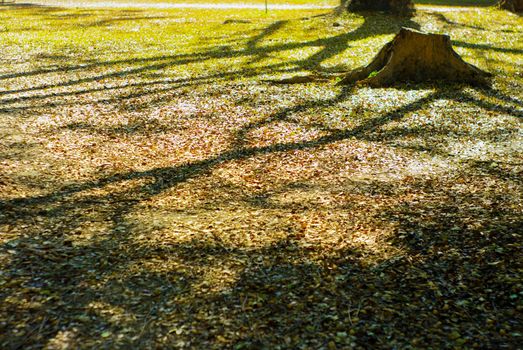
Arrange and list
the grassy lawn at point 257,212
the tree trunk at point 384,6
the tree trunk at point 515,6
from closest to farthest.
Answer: the grassy lawn at point 257,212
the tree trunk at point 384,6
the tree trunk at point 515,6

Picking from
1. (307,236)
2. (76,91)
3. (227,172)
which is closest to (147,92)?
(76,91)

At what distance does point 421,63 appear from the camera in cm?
1619

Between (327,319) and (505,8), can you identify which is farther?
(505,8)

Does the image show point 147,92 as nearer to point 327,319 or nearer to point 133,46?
point 133,46

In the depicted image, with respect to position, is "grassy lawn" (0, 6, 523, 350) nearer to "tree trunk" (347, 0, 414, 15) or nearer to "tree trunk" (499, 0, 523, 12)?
"tree trunk" (347, 0, 414, 15)

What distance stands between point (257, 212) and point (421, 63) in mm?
9676

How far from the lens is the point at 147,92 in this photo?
1611 centimetres

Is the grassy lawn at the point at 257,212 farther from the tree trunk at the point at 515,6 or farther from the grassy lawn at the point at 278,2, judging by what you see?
the grassy lawn at the point at 278,2

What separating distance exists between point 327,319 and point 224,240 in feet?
7.03

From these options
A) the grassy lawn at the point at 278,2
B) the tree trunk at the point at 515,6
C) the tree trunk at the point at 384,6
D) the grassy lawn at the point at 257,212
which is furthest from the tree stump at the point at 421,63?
the grassy lawn at the point at 278,2

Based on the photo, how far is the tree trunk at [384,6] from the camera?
28.1 m

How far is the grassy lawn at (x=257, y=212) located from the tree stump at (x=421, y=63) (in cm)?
75

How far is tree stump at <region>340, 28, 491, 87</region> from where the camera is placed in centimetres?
1593

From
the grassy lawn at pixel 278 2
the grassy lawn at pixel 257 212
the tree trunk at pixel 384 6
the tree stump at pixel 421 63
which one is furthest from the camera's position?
the grassy lawn at pixel 278 2
